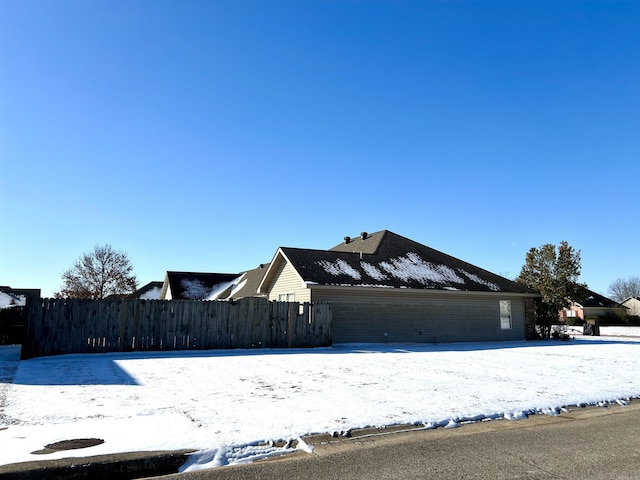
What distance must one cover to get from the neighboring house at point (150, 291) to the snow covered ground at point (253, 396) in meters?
28.6

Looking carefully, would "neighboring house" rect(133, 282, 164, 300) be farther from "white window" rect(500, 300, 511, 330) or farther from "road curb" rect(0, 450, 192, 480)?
"road curb" rect(0, 450, 192, 480)

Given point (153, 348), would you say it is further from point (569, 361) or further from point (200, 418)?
point (569, 361)

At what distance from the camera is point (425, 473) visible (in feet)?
15.0

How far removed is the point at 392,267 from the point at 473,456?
18.9 meters

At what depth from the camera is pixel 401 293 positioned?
72.0 ft

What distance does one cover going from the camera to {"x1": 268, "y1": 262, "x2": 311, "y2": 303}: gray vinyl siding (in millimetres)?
21205

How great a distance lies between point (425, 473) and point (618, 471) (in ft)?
6.17

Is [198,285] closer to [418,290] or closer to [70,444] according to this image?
[418,290]

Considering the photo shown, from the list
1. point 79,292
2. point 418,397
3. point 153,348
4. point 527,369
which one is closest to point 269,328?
point 153,348

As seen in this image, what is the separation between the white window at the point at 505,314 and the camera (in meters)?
24.9

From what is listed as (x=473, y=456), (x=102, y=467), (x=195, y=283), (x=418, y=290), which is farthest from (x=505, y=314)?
(x=102, y=467)

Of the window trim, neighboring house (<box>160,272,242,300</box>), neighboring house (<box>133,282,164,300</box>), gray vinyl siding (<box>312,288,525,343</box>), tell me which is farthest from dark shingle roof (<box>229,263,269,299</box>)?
the window trim

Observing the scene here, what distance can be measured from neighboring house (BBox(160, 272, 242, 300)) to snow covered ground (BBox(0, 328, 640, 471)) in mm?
20193

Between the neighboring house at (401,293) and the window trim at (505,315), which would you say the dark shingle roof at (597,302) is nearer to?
the neighboring house at (401,293)
